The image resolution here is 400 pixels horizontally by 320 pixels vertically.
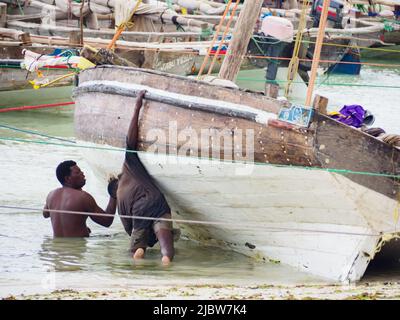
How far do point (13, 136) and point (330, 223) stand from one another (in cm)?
756

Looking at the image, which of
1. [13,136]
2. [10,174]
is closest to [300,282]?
[10,174]

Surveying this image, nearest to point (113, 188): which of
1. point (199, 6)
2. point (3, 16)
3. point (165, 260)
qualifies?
point (165, 260)

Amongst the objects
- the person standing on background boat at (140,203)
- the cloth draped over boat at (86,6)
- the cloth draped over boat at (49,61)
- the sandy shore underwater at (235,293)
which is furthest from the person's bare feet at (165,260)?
the cloth draped over boat at (86,6)

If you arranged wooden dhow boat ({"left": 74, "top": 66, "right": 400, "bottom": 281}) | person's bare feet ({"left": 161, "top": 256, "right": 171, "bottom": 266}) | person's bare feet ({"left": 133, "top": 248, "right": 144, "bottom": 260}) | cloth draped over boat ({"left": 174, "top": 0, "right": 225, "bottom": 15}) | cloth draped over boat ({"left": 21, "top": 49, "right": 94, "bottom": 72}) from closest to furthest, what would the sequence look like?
wooden dhow boat ({"left": 74, "top": 66, "right": 400, "bottom": 281}) → person's bare feet ({"left": 161, "top": 256, "right": 171, "bottom": 266}) → person's bare feet ({"left": 133, "top": 248, "right": 144, "bottom": 260}) → cloth draped over boat ({"left": 21, "top": 49, "right": 94, "bottom": 72}) → cloth draped over boat ({"left": 174, "top": 0, "right": 225, "bottom": 15})

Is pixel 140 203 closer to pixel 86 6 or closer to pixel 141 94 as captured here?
pixel 141 94

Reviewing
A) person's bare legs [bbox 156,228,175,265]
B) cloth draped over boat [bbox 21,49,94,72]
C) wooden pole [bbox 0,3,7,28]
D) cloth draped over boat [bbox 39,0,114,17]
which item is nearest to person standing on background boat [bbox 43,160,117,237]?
person's bare legs [bbox 156,228,175,265]

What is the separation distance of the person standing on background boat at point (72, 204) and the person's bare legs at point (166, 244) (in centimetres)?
62

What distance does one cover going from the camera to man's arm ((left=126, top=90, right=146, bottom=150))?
843 cm

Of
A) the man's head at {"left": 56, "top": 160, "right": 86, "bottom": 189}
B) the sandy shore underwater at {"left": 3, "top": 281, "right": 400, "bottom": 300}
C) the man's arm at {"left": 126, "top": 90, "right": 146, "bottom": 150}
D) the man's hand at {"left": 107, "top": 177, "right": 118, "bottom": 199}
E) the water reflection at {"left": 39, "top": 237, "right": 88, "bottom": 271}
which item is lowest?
the water reflection at {"left": 39, "top": 237, "right": 88, "bottom": 271}

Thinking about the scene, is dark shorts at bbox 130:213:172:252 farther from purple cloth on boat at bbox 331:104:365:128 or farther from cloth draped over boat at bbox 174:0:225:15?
cloth draped over boat at bbox 174:0:225:15

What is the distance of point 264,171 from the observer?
25.8 feet

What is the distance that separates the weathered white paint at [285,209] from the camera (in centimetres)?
771

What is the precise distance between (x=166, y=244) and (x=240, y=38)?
201cm

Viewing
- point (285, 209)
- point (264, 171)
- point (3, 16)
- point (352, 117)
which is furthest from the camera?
point (3, 16)
